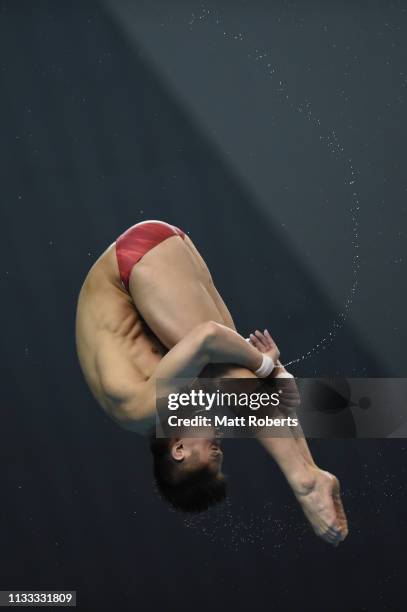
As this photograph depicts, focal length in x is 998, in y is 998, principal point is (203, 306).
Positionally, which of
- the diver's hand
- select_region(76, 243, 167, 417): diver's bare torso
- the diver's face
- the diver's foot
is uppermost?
select_region(76, 243, 167, 417): diver's bare torso

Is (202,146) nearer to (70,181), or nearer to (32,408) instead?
(70,181)

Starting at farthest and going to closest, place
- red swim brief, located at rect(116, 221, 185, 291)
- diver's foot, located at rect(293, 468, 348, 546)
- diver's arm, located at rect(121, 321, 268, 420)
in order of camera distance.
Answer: red swim brief, located at rect(116, 221, 185, 291) < diver's foot, located at rect(293, 468, 348, 546) < diver's arm, located at rect(121, 321, 268, 420)

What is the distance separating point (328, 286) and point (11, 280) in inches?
51.5

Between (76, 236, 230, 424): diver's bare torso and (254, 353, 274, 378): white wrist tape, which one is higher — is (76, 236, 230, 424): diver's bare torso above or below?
above

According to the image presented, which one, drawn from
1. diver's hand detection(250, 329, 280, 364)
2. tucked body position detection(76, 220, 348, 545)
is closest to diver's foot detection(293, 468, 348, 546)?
tucked body position detection(76, 220, 348, 545)

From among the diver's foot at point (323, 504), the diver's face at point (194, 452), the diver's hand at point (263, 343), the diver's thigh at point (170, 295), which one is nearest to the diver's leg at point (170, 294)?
the diver's thigh at point (170, 295)

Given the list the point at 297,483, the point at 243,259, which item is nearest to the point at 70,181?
the point at 243,259

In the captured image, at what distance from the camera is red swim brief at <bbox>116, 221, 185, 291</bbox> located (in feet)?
8.79

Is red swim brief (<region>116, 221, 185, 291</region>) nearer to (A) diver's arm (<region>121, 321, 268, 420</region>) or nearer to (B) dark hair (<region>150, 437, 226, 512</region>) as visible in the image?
(A) diver's arm (<region>121, 321, 268, 420</region>)

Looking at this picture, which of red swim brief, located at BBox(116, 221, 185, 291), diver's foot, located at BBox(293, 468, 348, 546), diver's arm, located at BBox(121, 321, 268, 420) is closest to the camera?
diver's arm, located at BBox(121, 321, 268, 420)

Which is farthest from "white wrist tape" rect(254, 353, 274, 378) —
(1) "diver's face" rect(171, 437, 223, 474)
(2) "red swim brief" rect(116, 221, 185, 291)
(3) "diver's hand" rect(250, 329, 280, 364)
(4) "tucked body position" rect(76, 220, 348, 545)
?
(2) "red swim brief" rect(116, 221, 185, 291)

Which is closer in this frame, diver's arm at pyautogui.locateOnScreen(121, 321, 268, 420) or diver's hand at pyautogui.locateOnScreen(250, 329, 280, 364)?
diver's arm at pyautogui.locateOnScreen(121, 321, 268, 420)

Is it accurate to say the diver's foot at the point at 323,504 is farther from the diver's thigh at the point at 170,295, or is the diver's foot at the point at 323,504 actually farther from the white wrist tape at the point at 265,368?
the diver's thigh at the point at 170,295

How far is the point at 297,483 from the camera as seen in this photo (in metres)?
2.53
